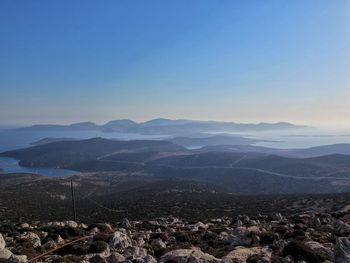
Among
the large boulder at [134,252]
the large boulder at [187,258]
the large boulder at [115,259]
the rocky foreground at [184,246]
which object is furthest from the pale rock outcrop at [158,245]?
the large boulder at [115,259]

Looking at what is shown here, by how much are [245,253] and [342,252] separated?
13.7 feet

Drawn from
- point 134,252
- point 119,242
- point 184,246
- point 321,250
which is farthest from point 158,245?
point 321,250

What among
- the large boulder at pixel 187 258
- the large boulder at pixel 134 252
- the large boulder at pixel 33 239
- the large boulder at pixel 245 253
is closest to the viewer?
the large boulder at pixel 187 258

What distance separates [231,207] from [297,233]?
33010 mm

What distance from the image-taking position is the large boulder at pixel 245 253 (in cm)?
1349

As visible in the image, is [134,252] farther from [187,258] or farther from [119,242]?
[187,258]

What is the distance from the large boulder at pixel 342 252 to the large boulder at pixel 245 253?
8.75ft

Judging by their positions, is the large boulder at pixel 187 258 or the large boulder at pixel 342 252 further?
the large boulder at pixel 187 258

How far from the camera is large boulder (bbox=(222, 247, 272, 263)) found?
1349 cm

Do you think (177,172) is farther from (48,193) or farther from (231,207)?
(231,207)

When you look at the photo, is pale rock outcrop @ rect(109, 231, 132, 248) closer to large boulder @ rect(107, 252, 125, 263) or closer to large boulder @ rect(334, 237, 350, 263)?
large boulder @ rect(107, 252, 125, 263)

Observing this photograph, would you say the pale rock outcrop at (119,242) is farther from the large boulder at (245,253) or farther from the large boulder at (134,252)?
the large boulder at (245,253)

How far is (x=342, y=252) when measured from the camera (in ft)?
36.9

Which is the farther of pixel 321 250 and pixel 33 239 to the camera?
pixel 33 239
